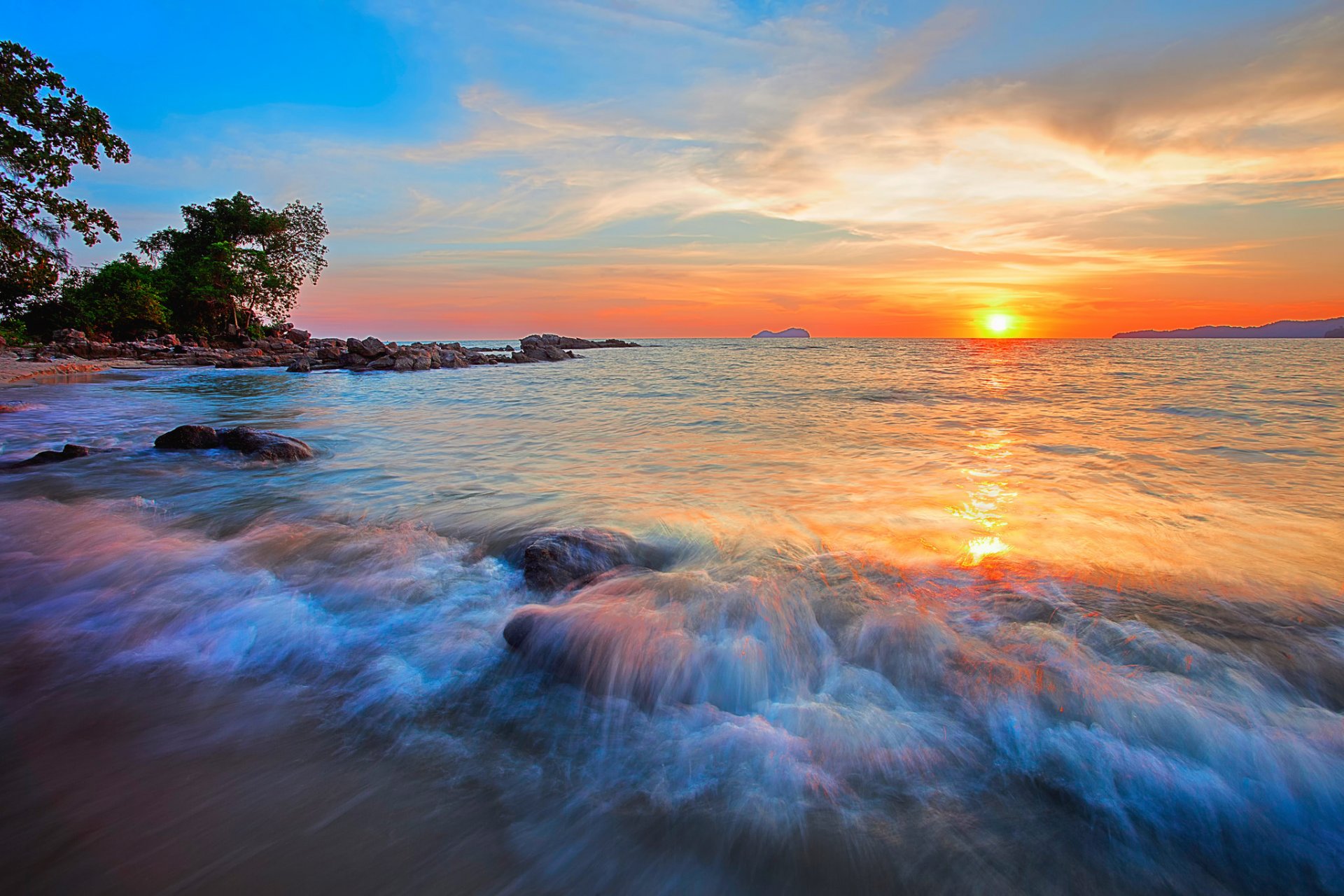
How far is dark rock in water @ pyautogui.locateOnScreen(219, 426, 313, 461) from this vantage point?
8.46m

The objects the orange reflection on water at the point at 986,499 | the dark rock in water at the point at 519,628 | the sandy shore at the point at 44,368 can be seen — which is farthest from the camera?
the sandy shore at the point at 44,368

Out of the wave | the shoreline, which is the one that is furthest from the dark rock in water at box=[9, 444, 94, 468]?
the shoreline

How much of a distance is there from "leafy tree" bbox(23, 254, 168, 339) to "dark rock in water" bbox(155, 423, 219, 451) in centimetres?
4217

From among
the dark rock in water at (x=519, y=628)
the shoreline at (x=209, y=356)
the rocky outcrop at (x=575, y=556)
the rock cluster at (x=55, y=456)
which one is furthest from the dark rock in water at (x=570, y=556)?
the shoreline at (x=209, y=356)

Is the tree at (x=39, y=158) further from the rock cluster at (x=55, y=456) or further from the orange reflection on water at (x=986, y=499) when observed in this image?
the orange reflection on water at (x=986, y=499)

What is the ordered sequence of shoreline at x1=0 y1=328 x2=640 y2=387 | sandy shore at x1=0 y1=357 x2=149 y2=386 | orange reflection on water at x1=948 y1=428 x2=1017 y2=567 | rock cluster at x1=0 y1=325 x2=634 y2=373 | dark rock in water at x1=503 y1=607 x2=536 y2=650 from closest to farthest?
dark rock in water at x1=503 y1=607 x2=536 y2=650
orange reflection on water at x1=948 y1=428 x2=1017 y2=567
sandy shore at x1=0 y1=357 x2=149 y2=386
shoreline at x1=0 y1=328 x2=640 y2=387
rock cluster at x1=0 y1=325 x2=634 y2=373

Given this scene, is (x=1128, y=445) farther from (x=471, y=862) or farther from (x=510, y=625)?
(x=471, y=862)

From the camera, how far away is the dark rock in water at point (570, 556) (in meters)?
4.19

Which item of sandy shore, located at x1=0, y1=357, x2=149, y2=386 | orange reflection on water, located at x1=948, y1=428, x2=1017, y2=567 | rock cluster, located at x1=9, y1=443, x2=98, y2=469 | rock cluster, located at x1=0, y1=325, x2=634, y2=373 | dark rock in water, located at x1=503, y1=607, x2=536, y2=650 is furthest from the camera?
rock cluster, located at x1=0, y1=325, x2=634, y2=373

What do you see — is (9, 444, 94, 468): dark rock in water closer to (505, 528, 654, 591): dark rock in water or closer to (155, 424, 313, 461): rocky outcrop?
(155, 424, 313, 461): rocky outcrop

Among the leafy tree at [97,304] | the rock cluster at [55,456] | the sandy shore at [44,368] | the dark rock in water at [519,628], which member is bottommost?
the dark rock in water at [519,628]

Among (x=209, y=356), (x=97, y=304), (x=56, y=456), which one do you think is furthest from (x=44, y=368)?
(x=56, y=456)

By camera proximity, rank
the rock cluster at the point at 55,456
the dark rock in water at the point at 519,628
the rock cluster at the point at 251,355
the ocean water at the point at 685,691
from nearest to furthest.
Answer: the ocean water at the point at 685,691 → the dark rock in water at the point at 519,628 → the rock cluster at the point at 55,456 → the rock cluster at the point at 251,355

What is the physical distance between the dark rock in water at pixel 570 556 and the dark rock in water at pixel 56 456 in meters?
8.10
